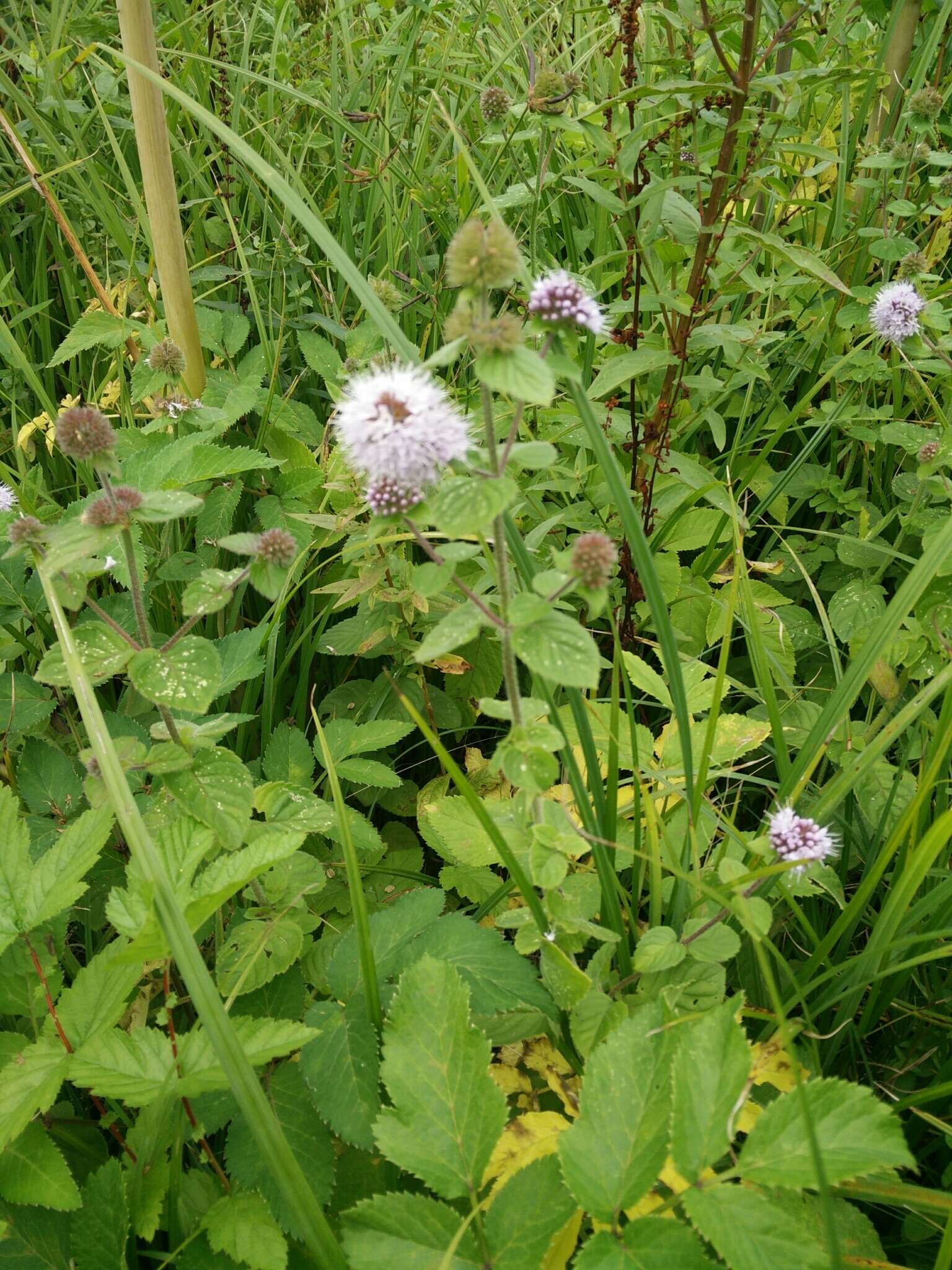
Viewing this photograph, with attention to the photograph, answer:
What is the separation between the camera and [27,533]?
4.07 ft

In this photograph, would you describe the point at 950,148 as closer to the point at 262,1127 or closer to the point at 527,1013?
the point at 527,1013

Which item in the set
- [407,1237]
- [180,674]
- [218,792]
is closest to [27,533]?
[180,674]

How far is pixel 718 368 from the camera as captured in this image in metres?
2.46

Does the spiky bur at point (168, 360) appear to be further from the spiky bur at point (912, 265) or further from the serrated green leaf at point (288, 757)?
the spiky bur at point (912, 265)

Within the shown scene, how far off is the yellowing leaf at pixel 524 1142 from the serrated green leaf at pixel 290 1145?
0.72ft

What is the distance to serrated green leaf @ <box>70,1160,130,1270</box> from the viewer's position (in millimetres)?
1071

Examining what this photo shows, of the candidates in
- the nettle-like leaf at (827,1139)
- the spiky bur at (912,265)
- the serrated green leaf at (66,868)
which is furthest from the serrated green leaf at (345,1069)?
the spiky bur at (912,265)

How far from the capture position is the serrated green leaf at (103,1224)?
1.07m

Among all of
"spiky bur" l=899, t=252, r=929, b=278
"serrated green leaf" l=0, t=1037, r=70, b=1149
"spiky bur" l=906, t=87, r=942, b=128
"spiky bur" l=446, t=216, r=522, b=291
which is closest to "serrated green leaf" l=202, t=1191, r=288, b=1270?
"serrated green leaf" l=0, t=1037, r=70, b=1149

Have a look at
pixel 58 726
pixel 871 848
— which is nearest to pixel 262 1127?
pixel 871 848

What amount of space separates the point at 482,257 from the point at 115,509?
1.93 ft

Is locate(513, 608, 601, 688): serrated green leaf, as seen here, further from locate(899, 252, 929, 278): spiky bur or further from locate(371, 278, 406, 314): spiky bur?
locate(899, 252, 929, 278): spiky bur

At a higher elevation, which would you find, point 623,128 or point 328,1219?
point 623,128

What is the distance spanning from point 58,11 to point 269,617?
206cm
